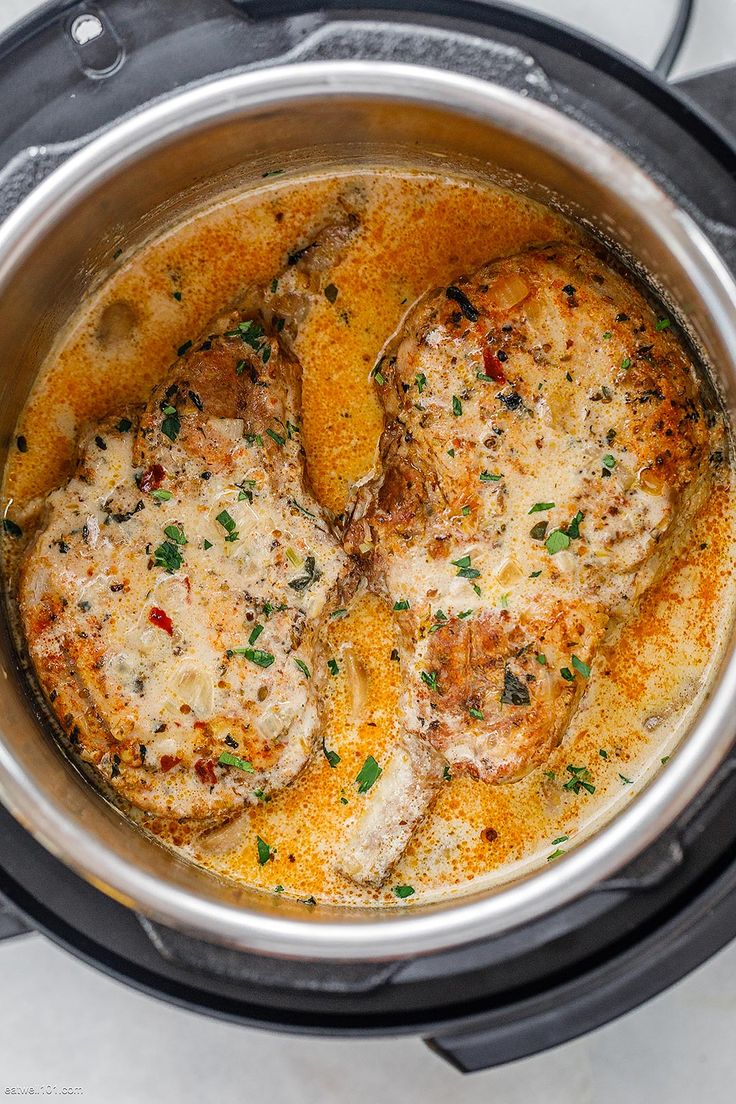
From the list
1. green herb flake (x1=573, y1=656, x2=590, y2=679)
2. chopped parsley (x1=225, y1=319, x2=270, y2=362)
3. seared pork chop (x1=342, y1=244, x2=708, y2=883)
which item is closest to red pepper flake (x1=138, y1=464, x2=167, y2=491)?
chopped parsley (x1=225, y1=319, x2=270, y2=362)

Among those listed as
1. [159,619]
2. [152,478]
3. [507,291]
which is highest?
[507,291]

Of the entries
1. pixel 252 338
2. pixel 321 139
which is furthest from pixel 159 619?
pixel 321 139

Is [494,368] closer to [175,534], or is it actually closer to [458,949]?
[175,534]

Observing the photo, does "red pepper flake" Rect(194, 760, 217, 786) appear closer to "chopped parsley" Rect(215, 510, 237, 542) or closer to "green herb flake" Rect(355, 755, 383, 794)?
"green herb flake" Rect(355, 755, 383, 794)

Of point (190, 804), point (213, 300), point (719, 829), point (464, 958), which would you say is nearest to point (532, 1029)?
point (464, 958)

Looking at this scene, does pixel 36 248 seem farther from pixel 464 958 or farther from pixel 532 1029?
pixel 532 1029

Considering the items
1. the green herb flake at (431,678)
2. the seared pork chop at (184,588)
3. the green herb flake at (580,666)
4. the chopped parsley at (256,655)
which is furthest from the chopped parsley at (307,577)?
the green herb flake at (580,666)
